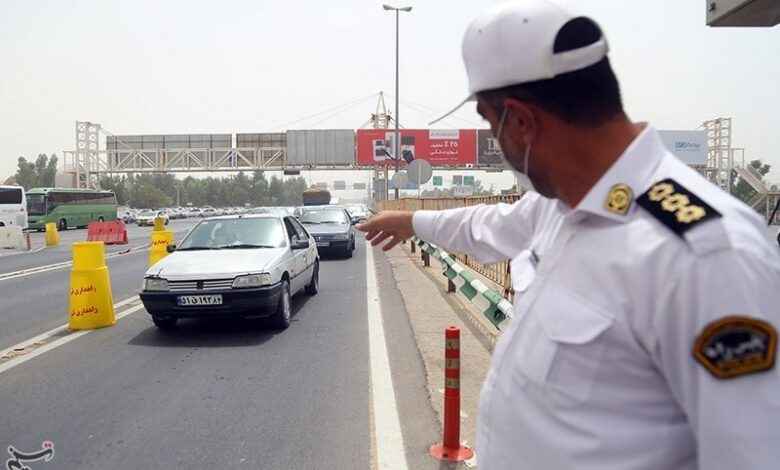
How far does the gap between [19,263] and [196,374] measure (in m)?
14.4

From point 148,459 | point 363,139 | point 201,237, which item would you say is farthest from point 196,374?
point 363,139

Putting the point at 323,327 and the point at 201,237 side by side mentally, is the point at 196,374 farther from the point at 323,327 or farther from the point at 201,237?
the point at 201,237

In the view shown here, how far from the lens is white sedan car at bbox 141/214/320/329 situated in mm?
7027

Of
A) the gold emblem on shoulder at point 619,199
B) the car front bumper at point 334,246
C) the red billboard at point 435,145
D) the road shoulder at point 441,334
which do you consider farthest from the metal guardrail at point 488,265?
the red billboard at point 435,145

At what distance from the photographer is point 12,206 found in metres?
28.5

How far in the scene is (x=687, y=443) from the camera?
109 centimetres

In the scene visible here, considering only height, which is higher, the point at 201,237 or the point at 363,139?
the point at 363,139

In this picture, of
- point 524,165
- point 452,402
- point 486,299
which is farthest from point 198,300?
point 524,165

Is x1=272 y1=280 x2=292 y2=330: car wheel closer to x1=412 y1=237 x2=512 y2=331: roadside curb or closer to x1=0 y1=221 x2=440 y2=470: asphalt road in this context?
x1=0 y1=221 x2=440 y2=470: asphalt road

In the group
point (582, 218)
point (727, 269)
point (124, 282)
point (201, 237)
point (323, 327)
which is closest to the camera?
point (727, 269)

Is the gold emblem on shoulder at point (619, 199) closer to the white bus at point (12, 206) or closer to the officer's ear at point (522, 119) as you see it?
the officer's ear at point (522, 119)

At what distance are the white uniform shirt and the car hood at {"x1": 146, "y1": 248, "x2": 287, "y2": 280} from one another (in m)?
6.25

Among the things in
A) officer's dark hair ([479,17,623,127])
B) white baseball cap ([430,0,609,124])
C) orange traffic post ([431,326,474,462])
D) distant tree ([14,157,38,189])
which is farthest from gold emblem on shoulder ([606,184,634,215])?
distant tree ([14,157,38,189])

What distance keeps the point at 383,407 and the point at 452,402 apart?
118 centimetres
